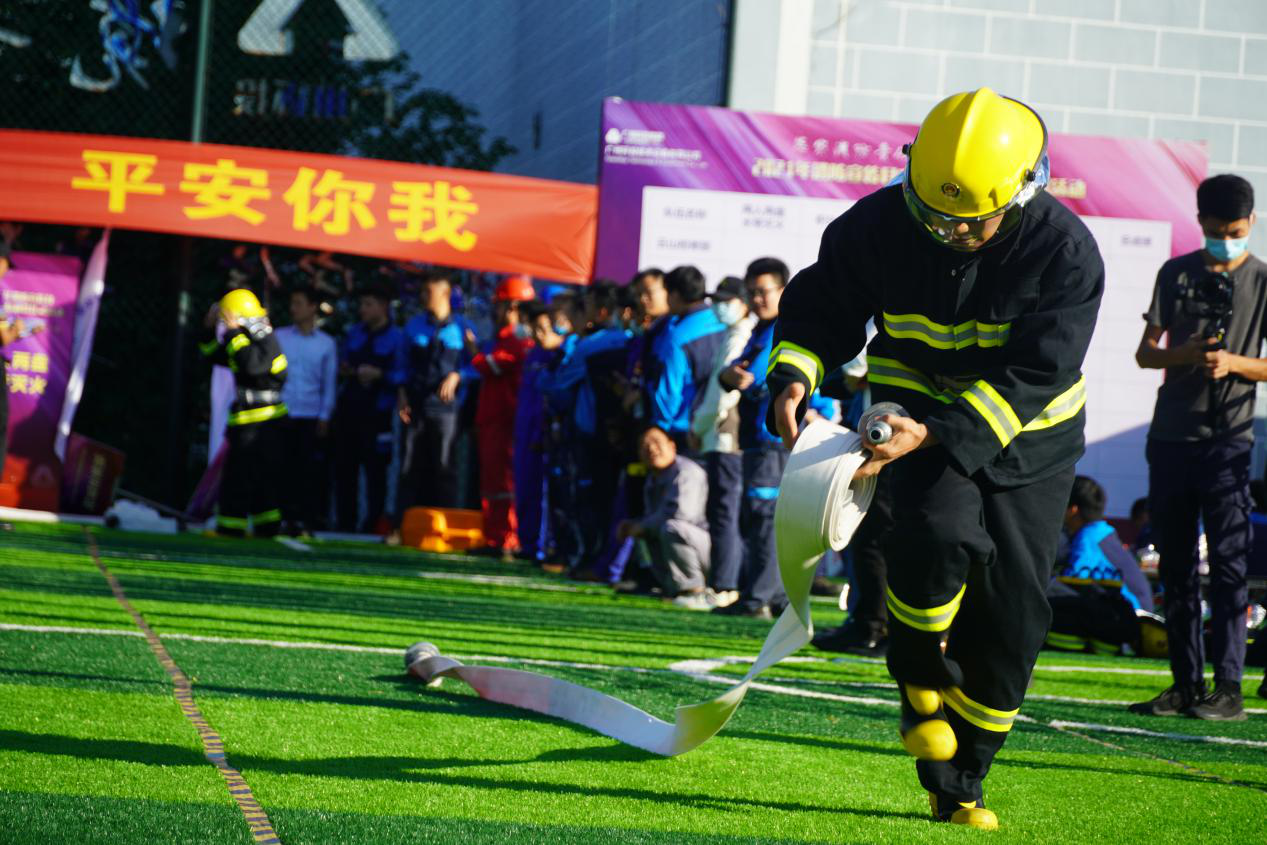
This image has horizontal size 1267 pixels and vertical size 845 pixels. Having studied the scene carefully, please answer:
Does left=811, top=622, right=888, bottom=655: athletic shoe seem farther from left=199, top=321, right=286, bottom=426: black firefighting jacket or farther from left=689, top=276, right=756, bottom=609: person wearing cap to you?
left=199, top=321, right=286, bottom=426: black firefighting jacket

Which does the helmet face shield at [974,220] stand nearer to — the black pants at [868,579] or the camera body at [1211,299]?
the camera body at [1211,299]

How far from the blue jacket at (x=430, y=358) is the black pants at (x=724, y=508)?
4.09 meters

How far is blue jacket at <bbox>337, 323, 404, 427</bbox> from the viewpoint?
42.1 ft

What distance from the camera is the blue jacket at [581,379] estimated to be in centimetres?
1016

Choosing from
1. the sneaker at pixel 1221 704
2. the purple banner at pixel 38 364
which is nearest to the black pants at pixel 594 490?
the purple banner at pixel 38 364

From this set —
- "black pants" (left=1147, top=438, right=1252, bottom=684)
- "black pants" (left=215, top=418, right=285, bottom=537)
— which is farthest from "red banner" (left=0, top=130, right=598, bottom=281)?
"black pants" (left=1147, top=438, right=1252, bottom=684)

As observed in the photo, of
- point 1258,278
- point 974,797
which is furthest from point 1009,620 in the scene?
point 1258,278

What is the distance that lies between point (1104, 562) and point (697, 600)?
90.4 inches

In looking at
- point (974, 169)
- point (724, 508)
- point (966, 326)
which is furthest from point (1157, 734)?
point (724, 508)

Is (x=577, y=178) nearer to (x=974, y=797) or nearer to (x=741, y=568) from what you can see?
(x=741, y=568)

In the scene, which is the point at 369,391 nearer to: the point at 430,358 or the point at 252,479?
the point at 430,358

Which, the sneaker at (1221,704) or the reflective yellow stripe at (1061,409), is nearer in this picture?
the reflective yellow stripe at (1061,409)

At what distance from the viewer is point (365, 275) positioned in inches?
544

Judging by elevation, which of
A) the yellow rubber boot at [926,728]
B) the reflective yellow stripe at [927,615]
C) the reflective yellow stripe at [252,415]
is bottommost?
Answer: the yellow rubber boot at [926,728]
